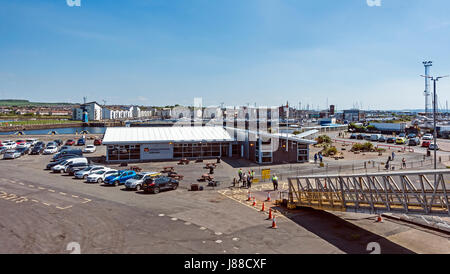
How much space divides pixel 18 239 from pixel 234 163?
92.8ft

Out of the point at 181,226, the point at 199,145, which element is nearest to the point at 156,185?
the point at 181,226

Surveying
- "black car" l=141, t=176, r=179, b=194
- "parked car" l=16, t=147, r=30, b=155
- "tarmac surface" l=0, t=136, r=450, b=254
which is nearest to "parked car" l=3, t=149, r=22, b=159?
"parked car" l=16, t=147, r=30, b=155

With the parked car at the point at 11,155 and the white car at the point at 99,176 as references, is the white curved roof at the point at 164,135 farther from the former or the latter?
the parked car at the point at 11,155

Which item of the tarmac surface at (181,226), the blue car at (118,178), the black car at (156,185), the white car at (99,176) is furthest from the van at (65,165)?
the black car at (156,185)

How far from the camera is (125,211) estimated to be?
1934 centimetres

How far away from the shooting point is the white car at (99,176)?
2859 cm

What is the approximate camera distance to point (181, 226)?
16500mm

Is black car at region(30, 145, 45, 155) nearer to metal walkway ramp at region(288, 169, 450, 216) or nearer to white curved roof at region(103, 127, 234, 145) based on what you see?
white curved roof at region(103, 127, 234, 145)

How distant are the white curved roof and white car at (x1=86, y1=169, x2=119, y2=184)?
35.4 feet

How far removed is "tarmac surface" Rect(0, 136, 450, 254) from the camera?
13773mm

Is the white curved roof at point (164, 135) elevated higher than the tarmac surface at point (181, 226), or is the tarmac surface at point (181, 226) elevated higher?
the white curved roof at point (164, 135)
